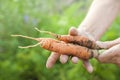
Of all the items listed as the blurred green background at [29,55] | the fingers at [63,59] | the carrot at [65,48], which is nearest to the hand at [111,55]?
the carrot at [65,48]

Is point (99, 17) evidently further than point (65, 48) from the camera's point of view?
Yes

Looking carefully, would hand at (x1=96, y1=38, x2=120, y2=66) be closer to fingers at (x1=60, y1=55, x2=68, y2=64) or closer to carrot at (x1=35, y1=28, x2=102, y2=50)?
carrot at (x1=35, y1=28, x2=102, y2=50)

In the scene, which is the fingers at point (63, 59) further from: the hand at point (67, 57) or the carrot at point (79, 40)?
the carrot at point (79, 40)

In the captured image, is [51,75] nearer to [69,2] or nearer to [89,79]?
[89,79]

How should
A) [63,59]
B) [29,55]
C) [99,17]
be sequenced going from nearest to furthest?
[63,59]
[99,17]
[29,55]

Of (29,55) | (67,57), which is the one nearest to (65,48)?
(67,57)

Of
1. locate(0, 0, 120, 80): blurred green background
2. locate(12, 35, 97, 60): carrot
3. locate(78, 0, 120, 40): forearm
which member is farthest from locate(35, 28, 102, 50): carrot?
locate(0, 0, 120, 80): blurred green background

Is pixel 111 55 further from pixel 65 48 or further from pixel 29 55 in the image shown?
pixel 29 55
